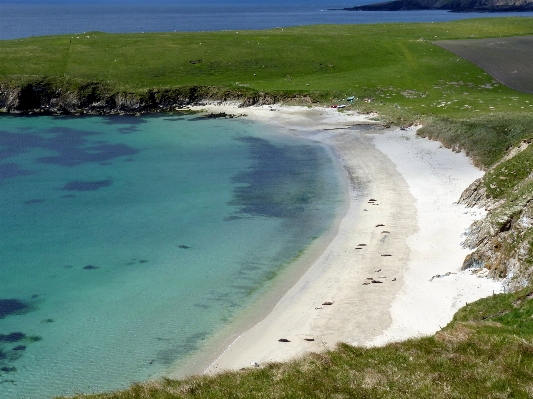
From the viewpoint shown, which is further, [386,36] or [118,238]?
[386,36]

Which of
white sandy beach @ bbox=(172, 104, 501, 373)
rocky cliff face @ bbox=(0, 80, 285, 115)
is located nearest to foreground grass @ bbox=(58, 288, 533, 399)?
white sandy beach @ bbox=(172, 104, 501, 373)

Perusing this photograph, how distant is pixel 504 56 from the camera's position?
102m

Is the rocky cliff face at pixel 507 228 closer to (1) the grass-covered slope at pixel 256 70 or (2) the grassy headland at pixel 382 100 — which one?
(2) the grassy headland at pixel 382 100

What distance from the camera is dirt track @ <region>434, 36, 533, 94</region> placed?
88.7 meters

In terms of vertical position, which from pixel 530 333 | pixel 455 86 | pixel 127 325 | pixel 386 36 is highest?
pixel 386 36

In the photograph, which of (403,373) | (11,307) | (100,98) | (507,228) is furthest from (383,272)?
(100,98)

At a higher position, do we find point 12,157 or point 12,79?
point 12,79

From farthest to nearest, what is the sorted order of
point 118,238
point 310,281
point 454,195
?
point 454,195 → point 118,238 → point 310,281

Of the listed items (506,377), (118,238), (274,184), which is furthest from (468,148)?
(506,377)

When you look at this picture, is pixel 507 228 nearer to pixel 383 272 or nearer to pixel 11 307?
pixel 383 272

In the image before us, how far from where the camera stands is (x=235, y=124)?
7731cm

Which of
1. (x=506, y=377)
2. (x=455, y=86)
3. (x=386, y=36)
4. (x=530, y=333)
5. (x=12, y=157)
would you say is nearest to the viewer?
(x=506, y=377)

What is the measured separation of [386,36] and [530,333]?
113 metres

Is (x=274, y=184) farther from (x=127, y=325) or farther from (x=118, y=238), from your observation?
(x=127, y=325)
